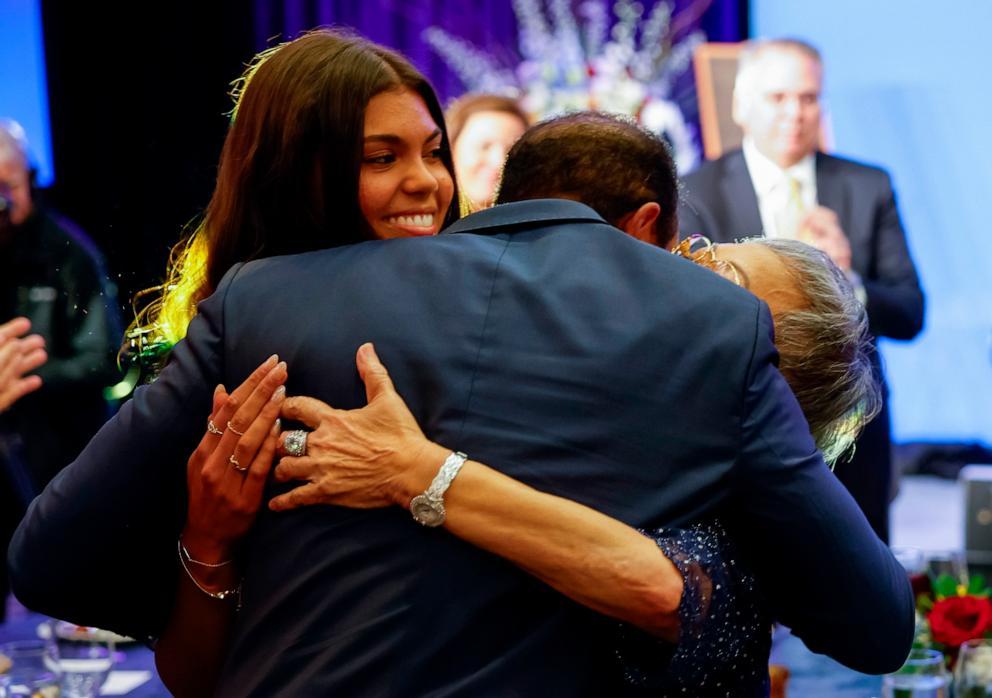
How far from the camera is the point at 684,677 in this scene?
1456 millimetres

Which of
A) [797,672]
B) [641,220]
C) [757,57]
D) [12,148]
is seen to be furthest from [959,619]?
[12,148]

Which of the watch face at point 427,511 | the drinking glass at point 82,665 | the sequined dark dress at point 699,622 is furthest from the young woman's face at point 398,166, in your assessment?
the drinking glass at point 82,665

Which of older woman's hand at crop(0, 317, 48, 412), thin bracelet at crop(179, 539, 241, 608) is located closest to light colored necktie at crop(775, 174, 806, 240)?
older woman's hand at crop(0, 317, 48, 412)

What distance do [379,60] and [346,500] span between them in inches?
24.0

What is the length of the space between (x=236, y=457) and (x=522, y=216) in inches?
16.6

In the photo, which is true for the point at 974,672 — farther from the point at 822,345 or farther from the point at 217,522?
the point at 217,522

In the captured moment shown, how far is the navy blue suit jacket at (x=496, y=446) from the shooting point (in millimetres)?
1381

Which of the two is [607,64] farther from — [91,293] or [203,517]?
[203,517]

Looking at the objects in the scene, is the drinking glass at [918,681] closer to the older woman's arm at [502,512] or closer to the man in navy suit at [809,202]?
the older woman's arm at [502,512]

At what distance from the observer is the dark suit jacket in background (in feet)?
12.4

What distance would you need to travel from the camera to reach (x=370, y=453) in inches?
55.4

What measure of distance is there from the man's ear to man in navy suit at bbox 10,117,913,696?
1.14 ft

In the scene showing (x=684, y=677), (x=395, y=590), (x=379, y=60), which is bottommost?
(x=684, y=677)

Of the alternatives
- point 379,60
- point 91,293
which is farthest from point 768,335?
point 91,293
